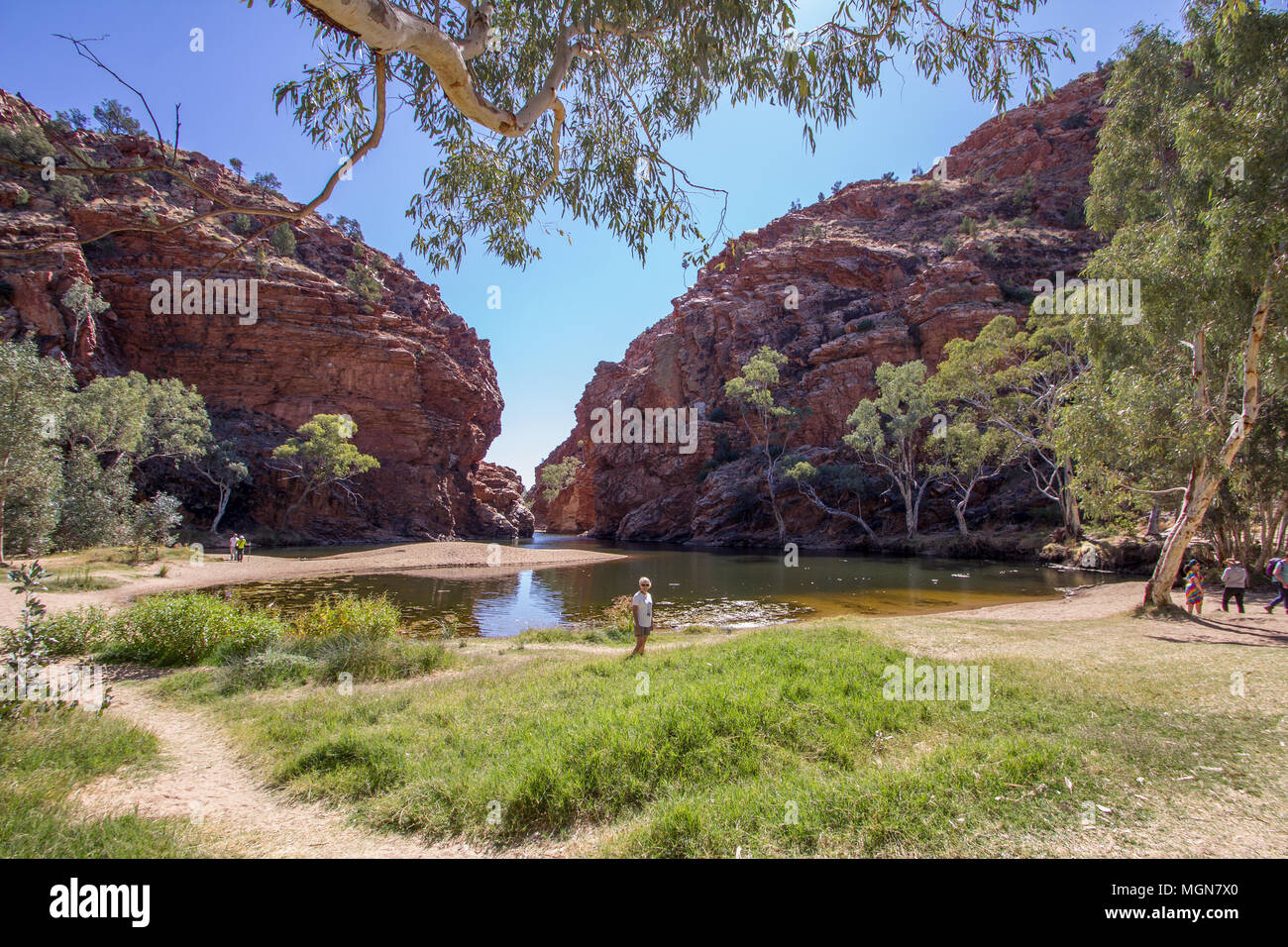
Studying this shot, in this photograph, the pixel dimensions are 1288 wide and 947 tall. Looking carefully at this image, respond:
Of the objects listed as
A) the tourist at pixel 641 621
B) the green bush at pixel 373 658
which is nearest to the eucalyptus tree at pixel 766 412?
the tourist at pixel 641 621

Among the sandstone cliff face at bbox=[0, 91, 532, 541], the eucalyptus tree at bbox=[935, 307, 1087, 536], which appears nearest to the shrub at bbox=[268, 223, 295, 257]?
the sandstone cliff face at bbox=[0, 91, 532, 541]

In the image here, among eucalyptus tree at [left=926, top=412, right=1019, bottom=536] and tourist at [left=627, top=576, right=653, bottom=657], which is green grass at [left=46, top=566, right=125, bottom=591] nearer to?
tourist at [left=627, top=576, right=653, bottom=657]

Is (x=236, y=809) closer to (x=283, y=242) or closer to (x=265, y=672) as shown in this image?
(x=265, y=672)

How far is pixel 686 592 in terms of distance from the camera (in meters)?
21.6

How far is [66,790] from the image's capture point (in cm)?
367

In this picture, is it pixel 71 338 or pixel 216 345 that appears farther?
pixel 216 345

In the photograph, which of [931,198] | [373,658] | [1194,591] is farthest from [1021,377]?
[931,198]

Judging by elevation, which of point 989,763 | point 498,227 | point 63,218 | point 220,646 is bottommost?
point 220,646

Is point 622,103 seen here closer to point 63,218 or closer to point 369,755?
point 369,755

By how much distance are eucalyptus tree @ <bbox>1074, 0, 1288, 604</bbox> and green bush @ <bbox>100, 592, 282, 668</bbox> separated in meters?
17.7
